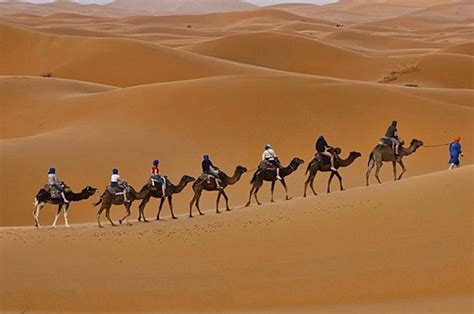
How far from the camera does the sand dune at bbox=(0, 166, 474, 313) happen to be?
37.5 ft

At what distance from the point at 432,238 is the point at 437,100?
2089 centimetres

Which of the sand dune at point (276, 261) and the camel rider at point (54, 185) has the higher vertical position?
the camel rider at point (54, 185)

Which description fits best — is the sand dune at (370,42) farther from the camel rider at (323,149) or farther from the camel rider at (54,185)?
the camel rider at (54,185)

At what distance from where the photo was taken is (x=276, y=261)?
41.5ft

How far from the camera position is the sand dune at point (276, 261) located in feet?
37.5

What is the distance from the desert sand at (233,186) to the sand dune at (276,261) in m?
0.04

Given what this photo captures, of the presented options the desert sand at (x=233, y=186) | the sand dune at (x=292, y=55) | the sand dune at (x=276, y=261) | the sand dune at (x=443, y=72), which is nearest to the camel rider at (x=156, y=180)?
the desert sand at (x=233, y=186)

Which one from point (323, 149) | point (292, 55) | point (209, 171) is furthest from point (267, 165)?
point (292, 55)

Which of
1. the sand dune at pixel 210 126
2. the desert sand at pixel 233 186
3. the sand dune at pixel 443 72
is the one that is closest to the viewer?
the desert sand at pixel 233 186

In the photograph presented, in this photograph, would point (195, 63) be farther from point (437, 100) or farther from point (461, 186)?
point (461, 186)

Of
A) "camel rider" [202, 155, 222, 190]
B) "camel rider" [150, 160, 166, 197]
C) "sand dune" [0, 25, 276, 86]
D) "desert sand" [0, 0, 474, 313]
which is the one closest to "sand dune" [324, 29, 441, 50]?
"desert sand" [0, 0, 474, 313]

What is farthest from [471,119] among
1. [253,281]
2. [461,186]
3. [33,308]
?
[33,308]

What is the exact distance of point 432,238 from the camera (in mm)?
12688

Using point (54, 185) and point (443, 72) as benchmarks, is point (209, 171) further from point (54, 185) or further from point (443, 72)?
point (443, 72)
